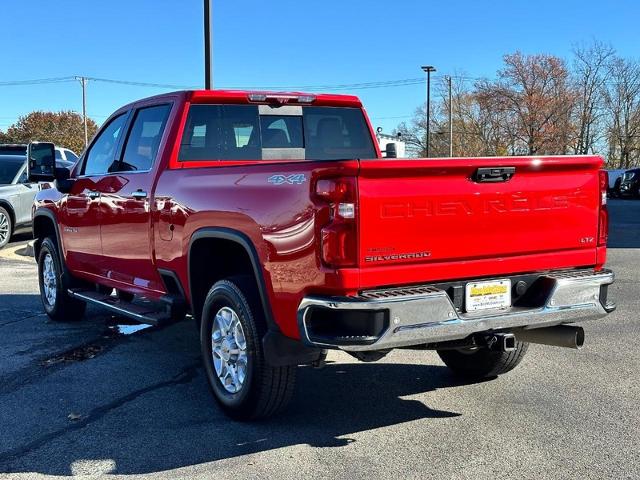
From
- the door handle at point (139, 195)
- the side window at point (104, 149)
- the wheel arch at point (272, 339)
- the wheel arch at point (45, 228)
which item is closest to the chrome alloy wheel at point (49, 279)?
the wheel arch at point (45, 228)

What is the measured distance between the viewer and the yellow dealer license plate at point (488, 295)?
3812mm

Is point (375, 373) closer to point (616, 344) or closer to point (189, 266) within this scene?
point (189, 266)

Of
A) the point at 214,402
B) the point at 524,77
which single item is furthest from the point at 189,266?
the point at 524,77

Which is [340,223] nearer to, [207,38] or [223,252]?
[223,252]

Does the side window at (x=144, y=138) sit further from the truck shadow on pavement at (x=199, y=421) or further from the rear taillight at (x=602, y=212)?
the rear taillight at (x=602, y=212)

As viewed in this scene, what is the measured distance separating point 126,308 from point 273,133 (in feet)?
6.02

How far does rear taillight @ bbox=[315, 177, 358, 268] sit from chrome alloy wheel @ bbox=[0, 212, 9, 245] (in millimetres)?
11558

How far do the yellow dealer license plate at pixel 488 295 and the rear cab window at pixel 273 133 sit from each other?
2185 millimetres

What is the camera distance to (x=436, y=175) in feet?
12.1

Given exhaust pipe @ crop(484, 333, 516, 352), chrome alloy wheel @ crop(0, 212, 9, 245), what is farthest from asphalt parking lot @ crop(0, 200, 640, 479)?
chrome alloy wheel @ crop(0, 212, 9, 245)

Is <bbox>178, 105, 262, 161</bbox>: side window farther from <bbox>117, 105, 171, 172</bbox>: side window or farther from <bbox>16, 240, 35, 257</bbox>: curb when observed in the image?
<bbox>16, 240, 35, 257</bbox>: curb

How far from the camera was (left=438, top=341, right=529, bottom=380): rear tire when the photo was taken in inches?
197

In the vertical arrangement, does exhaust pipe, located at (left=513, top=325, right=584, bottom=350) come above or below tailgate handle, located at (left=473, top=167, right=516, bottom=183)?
below

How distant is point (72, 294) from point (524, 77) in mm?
59347
